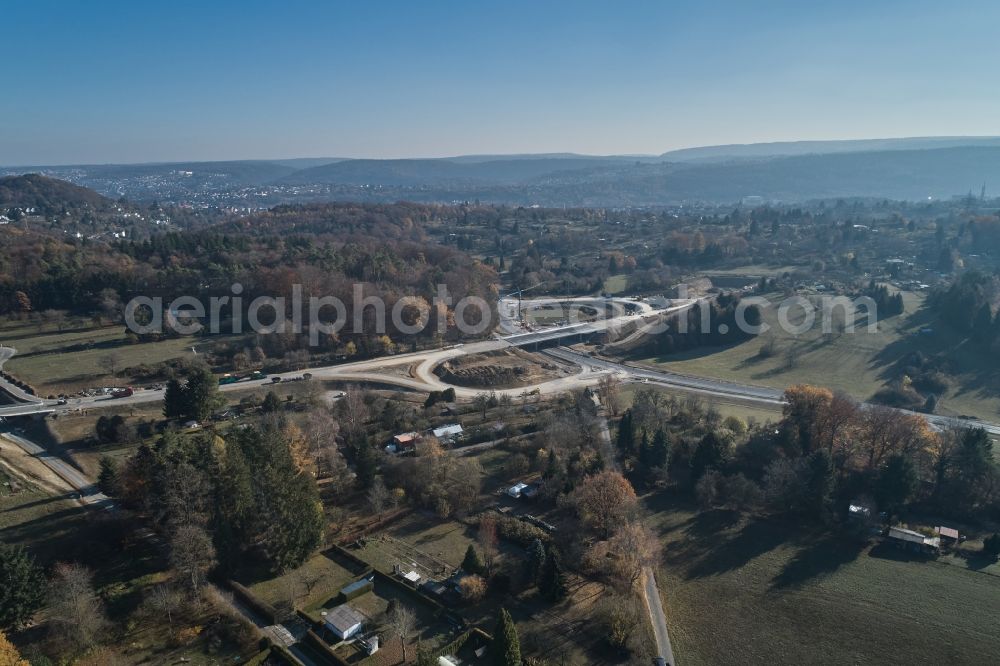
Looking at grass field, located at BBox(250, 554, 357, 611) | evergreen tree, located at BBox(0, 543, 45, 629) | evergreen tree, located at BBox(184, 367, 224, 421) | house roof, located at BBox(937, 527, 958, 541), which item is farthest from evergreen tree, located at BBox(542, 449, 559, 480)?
evergreen tree, located at BBox(184, 367, 224, 421)

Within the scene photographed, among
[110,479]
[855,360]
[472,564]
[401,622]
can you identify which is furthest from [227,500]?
[855,360]

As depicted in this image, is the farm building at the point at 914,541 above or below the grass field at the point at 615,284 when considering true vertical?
below

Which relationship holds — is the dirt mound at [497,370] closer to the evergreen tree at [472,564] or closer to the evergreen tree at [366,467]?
the evergreen tree at [366,467]

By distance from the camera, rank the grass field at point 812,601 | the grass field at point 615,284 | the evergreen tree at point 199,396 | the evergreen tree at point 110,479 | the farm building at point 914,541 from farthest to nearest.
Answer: the grass field at point 615,284, the evergreen tree at point 199,396, the farm building at point 914,541, the evergreen tree at point 110,479, the grass field at point 812,601

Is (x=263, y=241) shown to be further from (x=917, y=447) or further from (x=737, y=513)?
(x=917, y=447)

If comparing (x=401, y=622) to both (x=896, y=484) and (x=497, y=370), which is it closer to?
(x=896, y=484)

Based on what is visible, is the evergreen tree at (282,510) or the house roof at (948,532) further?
the house roof at (948,532)

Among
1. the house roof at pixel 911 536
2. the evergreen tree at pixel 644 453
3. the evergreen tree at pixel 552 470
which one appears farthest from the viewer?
the evergreen tree at pixel 644 453

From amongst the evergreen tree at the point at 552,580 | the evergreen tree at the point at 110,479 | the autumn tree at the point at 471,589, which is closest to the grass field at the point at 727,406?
the evergreen tree at the point at 552,580
